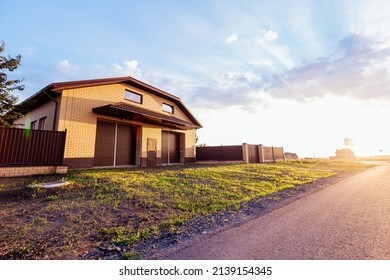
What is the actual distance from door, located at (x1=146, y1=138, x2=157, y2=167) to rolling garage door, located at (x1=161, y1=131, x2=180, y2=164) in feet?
4.36

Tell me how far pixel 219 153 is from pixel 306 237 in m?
17.6

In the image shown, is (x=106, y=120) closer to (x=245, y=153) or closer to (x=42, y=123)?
(x=42, y=123)

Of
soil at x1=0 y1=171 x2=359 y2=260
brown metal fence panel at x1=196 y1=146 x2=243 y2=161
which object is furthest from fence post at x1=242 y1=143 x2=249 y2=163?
soil at x1=0 y1=171 x2=359 y2=260

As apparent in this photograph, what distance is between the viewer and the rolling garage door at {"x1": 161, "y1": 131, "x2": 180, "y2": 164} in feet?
52.6

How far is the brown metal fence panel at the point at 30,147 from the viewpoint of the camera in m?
7.66

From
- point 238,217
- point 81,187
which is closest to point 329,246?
point 238,217

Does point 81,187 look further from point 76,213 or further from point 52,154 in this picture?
point 52,154

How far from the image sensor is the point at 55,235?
10.4 feet

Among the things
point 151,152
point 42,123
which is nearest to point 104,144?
point 151,152

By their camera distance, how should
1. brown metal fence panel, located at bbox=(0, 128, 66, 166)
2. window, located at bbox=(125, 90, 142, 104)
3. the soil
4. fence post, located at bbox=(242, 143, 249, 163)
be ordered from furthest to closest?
1. fence post, located at bbox=(242, 143, 249, 163)
2. window, located at bbox=(125, 90, 142, 104)
3. brown metal fence panel, located at bbox=(0, 128, 66, 166)
4. the soil

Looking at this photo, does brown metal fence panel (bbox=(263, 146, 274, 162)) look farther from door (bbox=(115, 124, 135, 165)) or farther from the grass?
the grass

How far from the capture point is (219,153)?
811 inches
